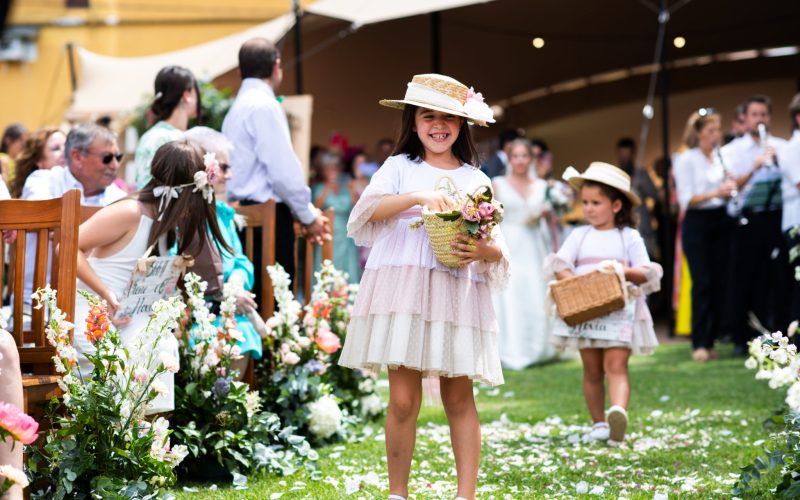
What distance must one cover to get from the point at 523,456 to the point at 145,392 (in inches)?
86.5

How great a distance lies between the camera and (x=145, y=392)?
4.11 metres

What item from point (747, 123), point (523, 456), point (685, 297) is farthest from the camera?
point (685, 297)

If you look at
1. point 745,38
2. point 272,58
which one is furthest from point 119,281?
point 745,38

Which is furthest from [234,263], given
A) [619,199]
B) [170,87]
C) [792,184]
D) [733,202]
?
[733,202]

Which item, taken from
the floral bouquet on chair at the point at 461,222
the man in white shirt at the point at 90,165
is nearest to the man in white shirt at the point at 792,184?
the floral bouquet on chair at the point at 461,222

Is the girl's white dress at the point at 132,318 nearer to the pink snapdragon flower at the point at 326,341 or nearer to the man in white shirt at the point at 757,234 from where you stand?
the pink snapdragon flower at the point at 326,341

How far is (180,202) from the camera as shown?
15.8ft

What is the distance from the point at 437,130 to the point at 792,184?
4.95 meters

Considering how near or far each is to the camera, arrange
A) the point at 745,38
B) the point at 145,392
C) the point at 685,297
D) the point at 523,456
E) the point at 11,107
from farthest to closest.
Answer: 1. the point at 11,107
2. the point at 745,38
3. the point at 685,297
4. the point at 523,456
5. the point at 145,392

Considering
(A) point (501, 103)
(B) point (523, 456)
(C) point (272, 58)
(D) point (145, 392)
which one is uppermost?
(A) point (501, 103)

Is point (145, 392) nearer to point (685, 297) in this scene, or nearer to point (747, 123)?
point (747, 123)

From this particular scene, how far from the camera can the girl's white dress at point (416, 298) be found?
13.5 feet

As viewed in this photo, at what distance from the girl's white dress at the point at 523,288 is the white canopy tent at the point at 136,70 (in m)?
2.63

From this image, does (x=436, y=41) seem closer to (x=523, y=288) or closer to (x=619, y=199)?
(x=523, y=288)
